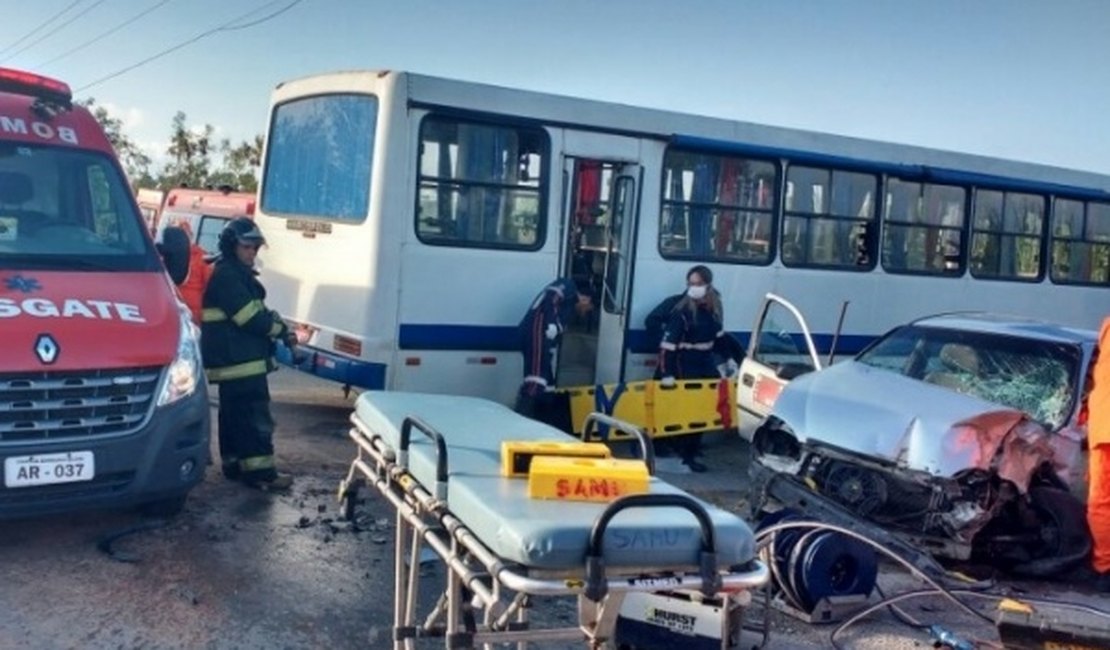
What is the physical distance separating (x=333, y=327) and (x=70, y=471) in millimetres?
3138

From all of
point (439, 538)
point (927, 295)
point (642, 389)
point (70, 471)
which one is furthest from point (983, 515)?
point (927, 295)

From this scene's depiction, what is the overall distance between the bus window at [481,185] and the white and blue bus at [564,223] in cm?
1

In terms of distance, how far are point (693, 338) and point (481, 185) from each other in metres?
2.21

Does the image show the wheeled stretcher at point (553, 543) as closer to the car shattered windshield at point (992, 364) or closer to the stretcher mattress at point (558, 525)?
the stretcher mattress at point (558, 525)

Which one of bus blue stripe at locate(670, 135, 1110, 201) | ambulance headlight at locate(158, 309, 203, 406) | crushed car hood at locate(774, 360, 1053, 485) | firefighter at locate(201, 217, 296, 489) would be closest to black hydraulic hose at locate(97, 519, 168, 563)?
ambulance headlight at locate(158, 309, 203, 406)

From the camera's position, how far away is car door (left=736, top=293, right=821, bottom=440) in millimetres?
7414

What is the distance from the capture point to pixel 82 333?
5055mm

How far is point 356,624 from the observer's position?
182 inches

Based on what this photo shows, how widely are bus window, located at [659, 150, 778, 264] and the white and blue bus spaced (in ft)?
0.06

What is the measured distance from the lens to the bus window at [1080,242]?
468 inches

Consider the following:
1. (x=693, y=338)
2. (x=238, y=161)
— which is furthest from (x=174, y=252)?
(x=238, y=161)

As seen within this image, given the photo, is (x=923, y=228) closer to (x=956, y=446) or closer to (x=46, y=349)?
(x=956, y=446)

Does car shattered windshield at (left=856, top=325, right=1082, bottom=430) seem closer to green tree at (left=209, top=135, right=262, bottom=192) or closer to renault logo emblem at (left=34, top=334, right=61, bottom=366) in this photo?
renault logo emblem at (left=34, top=334, right=61, bottom=366)

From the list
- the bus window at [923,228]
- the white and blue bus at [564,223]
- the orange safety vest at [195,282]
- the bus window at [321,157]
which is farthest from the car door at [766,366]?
the orange safety vest at [195,282]
